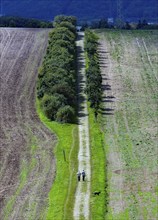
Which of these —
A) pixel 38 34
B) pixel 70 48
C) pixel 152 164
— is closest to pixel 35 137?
pixel 152 164

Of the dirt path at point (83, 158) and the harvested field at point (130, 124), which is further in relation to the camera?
the harvested field at point (130, 124)

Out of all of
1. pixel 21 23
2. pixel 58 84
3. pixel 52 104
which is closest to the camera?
pixel 52 104

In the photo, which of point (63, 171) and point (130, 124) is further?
point (130, 124)

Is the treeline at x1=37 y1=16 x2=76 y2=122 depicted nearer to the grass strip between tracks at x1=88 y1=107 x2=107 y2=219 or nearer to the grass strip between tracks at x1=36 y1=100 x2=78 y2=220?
the grass strip between tracks at x1=36 y1=100 x2=78 y2=220

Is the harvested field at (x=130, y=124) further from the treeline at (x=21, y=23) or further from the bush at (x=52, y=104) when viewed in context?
the treeline at (x=21, y=23)

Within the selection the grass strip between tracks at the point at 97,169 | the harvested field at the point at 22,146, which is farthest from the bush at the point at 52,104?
the grass strip between tracks at the point at 97,169

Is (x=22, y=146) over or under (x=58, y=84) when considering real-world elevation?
over

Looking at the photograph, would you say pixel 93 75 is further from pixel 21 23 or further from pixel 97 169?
pixel 21 23

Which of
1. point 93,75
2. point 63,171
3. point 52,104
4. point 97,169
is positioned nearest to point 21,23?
point 93,75
